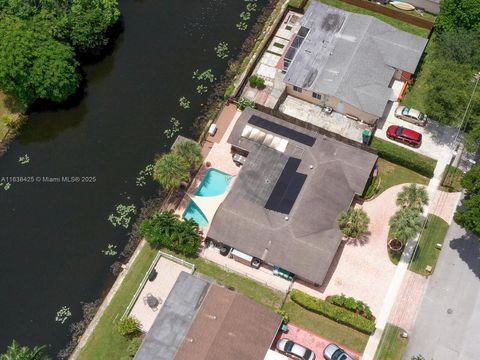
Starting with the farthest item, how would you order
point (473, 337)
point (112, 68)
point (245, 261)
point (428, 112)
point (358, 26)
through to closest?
point (112, 68), point (358, 26), point (428, 112), point (245, 261), point (473, 337)

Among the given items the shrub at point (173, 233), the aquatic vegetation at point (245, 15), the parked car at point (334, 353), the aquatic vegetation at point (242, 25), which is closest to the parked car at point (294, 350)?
the parked car at point (334, 353)

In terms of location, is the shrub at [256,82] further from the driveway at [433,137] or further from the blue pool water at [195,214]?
the blue pool water at [195,214]

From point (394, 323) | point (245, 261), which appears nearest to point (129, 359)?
point (245, 261)

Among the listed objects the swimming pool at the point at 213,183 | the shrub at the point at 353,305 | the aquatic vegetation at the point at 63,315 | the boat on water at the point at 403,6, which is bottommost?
the aquatic vegetation at the point at 63,315

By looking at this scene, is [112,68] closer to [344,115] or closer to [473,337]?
[344,115]

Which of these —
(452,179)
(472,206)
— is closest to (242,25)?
(452,179)

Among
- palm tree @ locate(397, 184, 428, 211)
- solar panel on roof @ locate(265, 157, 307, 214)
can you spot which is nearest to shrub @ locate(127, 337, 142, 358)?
solar panel on roof @ locate(265, 157, 307, 214)
